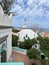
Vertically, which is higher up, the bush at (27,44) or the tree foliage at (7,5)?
the tree foliage at (7,5)

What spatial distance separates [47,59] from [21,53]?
3560 millimetres

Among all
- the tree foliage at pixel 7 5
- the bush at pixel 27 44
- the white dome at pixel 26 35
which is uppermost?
the tree foliage at pixel 7 5

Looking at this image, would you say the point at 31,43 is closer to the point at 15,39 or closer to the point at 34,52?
the point at 15,39

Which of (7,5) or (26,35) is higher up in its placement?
(7,5)

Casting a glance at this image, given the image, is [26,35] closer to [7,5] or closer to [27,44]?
[27,44]

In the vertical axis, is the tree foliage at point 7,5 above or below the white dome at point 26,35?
above

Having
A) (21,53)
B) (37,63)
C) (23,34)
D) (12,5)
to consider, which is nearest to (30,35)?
(23,34)

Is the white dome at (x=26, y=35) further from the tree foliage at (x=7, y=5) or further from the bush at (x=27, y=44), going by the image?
the tree foliage at (x=7, y=5)

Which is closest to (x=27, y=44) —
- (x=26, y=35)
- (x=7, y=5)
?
(x=26, y=35)

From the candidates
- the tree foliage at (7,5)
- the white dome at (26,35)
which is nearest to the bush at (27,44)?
the white dome at (26,35)

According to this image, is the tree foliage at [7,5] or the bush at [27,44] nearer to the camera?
the bush at [27,44]

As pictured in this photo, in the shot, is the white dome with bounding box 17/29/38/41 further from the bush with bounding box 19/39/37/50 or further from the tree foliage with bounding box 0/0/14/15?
the tree foliage with bounding box 0/0/14/15

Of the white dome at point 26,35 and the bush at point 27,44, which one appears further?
the white dome at point 26,35

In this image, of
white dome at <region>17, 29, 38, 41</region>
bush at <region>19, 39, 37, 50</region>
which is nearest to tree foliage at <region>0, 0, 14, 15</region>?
white dome at <region>17, 29, 38, 41</region>
